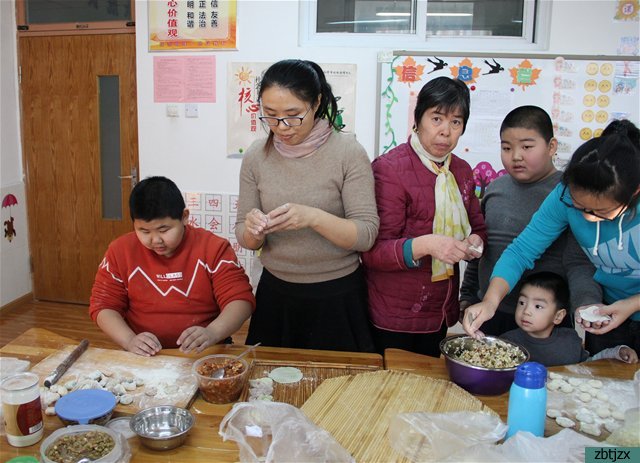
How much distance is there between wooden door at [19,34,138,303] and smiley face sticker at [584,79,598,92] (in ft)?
9.72

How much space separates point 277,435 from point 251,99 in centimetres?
275

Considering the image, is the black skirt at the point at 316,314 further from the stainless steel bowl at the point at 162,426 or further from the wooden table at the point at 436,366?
the stainless steel bowl at the point at 162,426

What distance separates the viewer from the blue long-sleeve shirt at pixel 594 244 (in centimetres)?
146

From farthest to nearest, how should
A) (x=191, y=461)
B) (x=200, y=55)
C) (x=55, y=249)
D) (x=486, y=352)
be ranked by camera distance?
(x=55, y=249), (x=200, y=55), (x=486, y=352), (x=191, y=461)

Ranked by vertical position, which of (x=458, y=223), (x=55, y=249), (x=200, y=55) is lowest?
(x=55, y=249)

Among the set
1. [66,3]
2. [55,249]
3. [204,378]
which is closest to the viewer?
[204,378]

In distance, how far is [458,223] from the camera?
163 centimetres

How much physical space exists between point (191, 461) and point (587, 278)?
1273 millimetres

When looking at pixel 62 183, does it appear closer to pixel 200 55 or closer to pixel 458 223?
pixel 200 55

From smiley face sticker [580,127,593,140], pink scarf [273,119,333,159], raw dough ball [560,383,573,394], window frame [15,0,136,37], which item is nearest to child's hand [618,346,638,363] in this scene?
raw dough ball [560,383,573,394]

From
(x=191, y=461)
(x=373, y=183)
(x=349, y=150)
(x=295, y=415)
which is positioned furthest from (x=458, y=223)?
(x=191, y=461)

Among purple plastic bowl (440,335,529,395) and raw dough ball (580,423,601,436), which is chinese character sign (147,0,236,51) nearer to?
purple plastic bowl (440,335,529,395)

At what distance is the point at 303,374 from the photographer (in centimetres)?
138

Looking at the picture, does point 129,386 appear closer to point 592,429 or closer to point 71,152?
point 592,429
